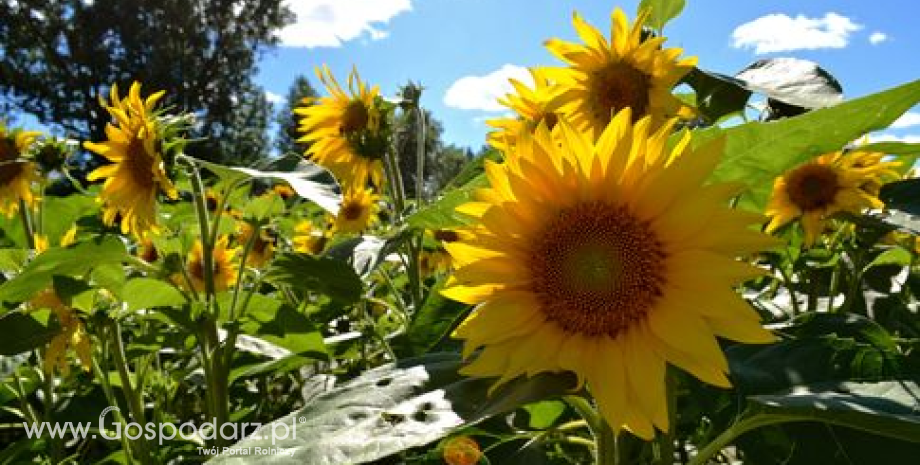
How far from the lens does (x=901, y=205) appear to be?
3.15ft

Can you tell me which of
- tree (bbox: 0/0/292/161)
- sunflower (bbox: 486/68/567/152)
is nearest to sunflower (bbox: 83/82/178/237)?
sunflower (bbox: 486/68/567/152)

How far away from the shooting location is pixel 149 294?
1312mm

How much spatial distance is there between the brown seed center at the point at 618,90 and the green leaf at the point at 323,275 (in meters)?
0.42

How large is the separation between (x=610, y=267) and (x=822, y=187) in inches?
35.5

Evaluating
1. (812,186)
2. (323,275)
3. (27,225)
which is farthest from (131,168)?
(812,186)

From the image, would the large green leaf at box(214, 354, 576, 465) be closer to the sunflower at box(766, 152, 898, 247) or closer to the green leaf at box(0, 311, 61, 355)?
the green leaf at box(0, 311, 61, 355)

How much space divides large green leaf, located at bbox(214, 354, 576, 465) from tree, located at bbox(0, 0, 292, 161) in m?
20.0

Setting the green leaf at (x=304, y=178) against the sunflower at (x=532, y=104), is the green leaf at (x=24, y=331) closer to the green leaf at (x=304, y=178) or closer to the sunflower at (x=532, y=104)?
the green leaf at (x=304, y=178)

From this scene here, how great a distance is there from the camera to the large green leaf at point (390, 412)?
63 cm

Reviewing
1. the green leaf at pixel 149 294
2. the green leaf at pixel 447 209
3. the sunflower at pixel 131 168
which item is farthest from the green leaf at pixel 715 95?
the sunflower at pixel 131 168

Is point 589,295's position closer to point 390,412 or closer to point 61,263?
point 390,412

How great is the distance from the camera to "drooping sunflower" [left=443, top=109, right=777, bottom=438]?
69 centimetres

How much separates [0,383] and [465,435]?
3.30 feet

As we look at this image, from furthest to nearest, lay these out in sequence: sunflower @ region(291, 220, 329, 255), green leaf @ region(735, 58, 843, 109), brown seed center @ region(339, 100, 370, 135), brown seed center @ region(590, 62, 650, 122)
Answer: sunflower @ region(291, 220, 329, 255) → brown seed center @ region(339, 100, 370, 135) → brown seed center @ region(590, 62, 650, 122) → green leaf @ region(735, 58, 843, 109)
